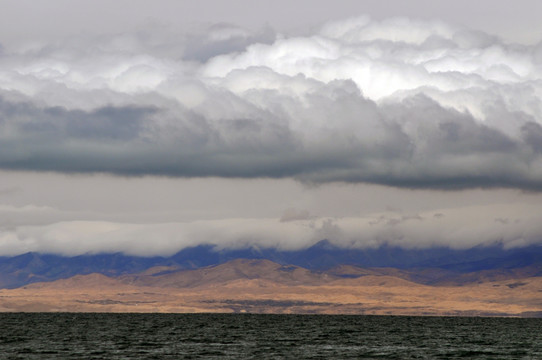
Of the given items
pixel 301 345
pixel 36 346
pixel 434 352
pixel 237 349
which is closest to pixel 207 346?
pixel 237 349

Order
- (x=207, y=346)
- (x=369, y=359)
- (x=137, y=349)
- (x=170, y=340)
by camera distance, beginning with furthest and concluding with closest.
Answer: (x=170, y=340) → (x=207, y=346) → (x=137, y=349) → (x=369, y=359)

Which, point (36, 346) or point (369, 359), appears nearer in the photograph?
point (369, 359)

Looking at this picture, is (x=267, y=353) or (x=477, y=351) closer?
(x=267, y=353)

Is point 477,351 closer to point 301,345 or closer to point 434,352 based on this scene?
point 434,352

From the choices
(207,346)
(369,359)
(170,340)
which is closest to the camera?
(369,359)

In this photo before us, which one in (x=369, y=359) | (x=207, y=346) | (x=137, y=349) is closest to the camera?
(x=369, y=359)

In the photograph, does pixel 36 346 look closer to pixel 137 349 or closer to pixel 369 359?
pixel 137 349

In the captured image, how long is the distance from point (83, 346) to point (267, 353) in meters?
42.3

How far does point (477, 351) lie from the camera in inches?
6811

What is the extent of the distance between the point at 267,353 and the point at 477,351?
160 feet

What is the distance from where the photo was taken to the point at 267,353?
15188 centimetres

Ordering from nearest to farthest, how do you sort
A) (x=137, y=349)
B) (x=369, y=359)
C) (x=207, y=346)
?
(x=369, y=359), (x=137, y=349), (x=207, y=346)

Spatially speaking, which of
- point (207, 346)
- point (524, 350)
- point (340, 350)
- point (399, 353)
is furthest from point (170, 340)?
point (524, 350)

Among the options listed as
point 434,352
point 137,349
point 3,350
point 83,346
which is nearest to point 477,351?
point 434,352
